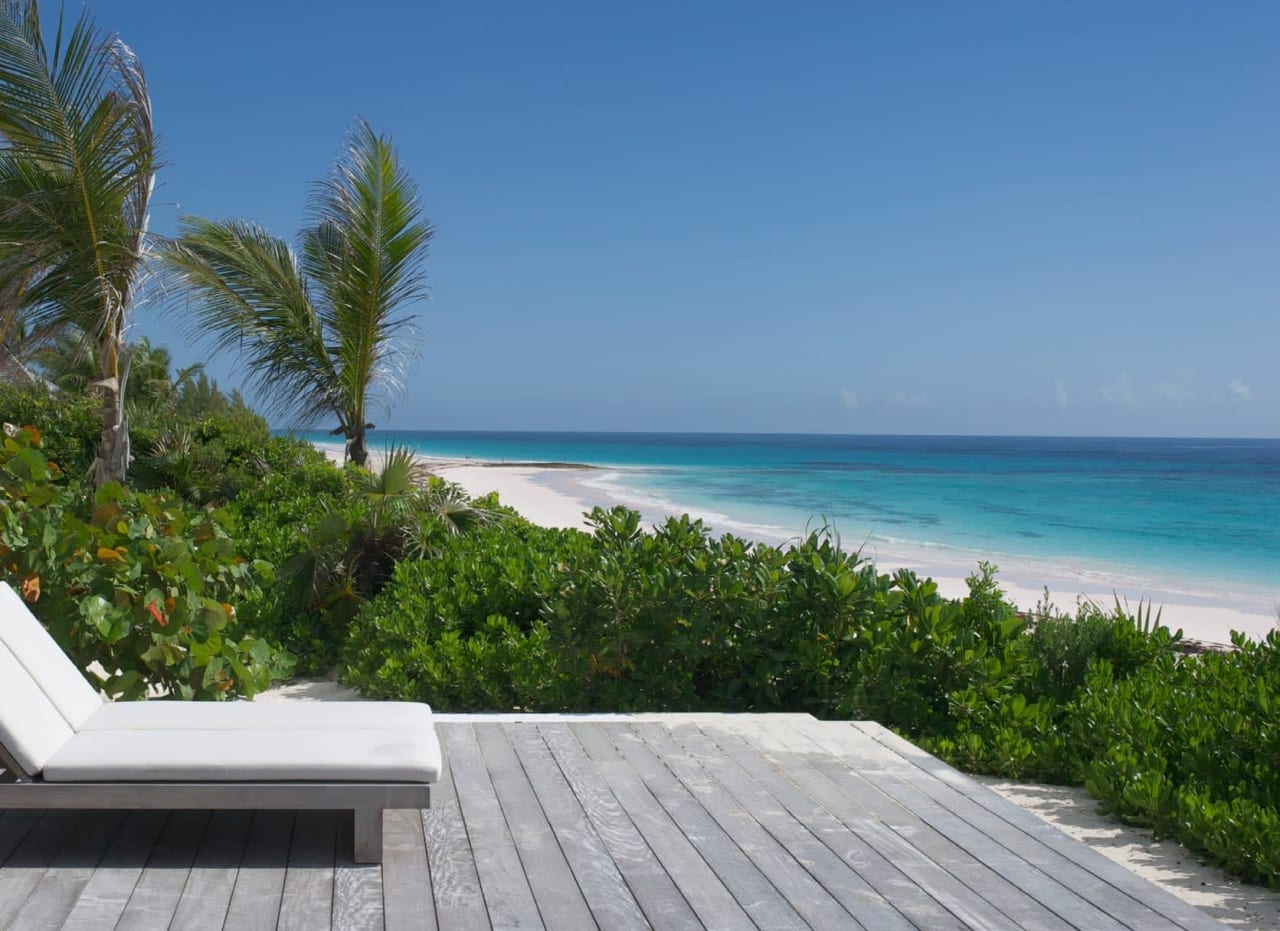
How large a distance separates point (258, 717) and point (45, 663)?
2.11 ft

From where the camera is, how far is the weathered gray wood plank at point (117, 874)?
2.33m

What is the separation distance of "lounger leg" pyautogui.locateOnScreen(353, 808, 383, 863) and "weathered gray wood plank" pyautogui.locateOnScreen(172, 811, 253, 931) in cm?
31

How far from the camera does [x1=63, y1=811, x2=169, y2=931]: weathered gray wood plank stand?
7.66 feet

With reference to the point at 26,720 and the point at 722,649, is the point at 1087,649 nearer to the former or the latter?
the point at 722,649

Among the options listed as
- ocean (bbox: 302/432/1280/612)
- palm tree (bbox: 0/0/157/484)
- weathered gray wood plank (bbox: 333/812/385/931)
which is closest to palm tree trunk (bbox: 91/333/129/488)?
palm tree (bbox: 0/0/157/484)

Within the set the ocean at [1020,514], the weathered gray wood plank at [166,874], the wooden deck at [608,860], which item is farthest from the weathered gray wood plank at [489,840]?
the ocean at [1020,514]

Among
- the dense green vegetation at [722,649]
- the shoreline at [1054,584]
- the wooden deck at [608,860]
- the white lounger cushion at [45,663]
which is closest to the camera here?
the wooden deck at [608,860]

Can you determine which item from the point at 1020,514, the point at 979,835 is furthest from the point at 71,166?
the point at 1020,514

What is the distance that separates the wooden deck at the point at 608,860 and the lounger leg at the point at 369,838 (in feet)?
0.17

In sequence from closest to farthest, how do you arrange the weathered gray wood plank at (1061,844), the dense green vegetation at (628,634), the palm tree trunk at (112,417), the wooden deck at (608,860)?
1. the wooden deck at (608,860)
2. the weathered gray wood plank at (1061,844)
3. the dense green vegetation at (628,634)
4. the palm tree trunk at (112,417)

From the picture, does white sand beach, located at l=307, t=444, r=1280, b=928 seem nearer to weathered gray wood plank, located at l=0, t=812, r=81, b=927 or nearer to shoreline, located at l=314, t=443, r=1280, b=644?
shoreline, located at l=314, t=443, r=1280, b=644

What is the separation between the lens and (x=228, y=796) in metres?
2.66

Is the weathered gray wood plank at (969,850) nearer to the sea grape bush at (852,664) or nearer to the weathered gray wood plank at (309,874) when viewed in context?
the sea grape bush at (852,664)

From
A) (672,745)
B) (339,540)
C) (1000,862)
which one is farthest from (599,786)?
(339,540)
